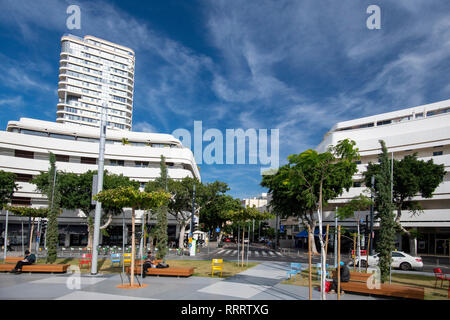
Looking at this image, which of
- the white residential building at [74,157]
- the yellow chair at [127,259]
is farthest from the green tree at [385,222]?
the white residential building at [74,157]

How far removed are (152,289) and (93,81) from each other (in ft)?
276

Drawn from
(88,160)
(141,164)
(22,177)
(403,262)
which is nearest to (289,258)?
(403,262)

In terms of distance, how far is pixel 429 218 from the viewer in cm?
4066

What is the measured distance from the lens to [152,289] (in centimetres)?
1243

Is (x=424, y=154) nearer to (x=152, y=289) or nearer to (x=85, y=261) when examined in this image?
(x=152, y=289)

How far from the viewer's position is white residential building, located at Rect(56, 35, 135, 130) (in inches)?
3231

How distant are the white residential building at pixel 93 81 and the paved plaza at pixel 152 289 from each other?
224 feet

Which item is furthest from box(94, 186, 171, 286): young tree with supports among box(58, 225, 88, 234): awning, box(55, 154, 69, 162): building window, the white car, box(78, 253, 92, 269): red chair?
box(55, 154, 69, 162): building window

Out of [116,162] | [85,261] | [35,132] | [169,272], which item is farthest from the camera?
[35,132]
